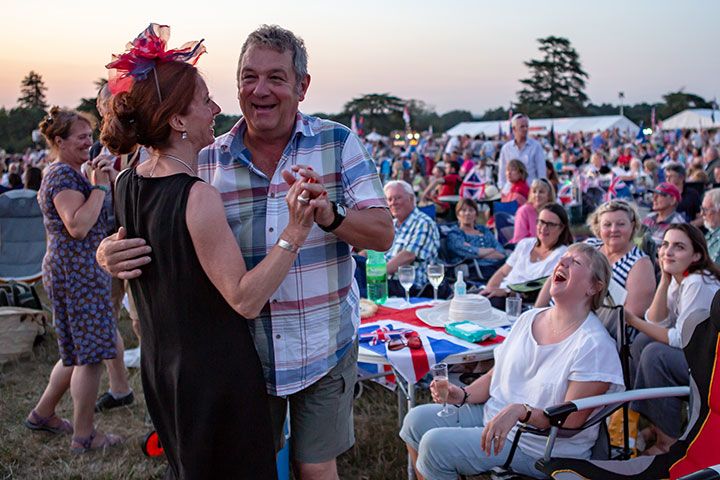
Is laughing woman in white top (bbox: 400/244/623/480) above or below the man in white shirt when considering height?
below

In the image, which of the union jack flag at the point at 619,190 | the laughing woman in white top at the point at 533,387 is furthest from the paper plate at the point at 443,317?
the union jack flag at the point at 619,190

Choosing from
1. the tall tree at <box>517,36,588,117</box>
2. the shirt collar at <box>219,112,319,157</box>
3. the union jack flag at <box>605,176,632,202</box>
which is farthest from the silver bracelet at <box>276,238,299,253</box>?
the tall tree at <box>517,36,588,117</box>

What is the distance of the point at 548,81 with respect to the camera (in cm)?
6128

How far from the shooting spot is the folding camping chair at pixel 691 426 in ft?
7.50

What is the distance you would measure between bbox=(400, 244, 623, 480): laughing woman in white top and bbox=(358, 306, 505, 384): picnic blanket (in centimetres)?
17

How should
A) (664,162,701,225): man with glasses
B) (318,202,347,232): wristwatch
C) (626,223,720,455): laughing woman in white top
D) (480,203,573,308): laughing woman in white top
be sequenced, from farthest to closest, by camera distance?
(664,162,701,225): man with glasses < (480,203,573,308): laughing woman in white top < (626,223,720,455): laughing woman in white top < (318,202,347,232): wristwatch

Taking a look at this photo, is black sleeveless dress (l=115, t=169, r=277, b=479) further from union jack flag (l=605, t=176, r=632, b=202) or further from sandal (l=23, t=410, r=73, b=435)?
union jack flag (l=605, t=176, r=632, b=202)

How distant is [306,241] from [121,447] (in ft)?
7.60

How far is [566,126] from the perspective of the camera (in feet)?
119

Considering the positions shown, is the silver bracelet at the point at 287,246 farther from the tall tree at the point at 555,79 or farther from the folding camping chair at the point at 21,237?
the tall tree at the point at 555,79

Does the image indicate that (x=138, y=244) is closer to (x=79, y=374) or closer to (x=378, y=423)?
(x=79, y=374)

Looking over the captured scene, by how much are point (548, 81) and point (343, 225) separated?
6457 centimetres

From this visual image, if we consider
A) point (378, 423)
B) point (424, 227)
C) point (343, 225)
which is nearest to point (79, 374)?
point (378, 423)

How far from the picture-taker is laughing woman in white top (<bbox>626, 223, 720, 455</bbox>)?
10.2 ft
